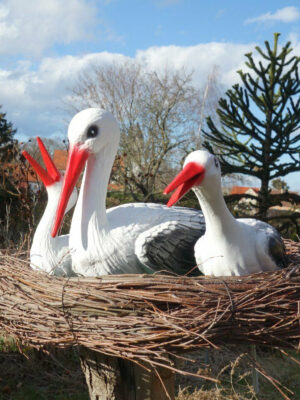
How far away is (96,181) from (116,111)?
11109 millimetres

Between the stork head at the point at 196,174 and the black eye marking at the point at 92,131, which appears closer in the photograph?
the stork head at the point at 196,174

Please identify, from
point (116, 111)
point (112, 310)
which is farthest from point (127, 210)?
point (116, 111)

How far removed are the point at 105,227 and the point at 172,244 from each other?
28cm

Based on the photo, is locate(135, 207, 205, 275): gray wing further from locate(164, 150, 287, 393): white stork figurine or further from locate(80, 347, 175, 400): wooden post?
locate(80, 347, 175, 400): wooden post

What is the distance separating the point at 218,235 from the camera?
159 centimetres

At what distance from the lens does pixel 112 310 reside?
1382 mm

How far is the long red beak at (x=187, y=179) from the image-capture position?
1.50 m

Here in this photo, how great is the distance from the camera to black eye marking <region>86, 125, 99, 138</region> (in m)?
1.75

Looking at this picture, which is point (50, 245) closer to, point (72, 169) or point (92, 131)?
point (72, 169)

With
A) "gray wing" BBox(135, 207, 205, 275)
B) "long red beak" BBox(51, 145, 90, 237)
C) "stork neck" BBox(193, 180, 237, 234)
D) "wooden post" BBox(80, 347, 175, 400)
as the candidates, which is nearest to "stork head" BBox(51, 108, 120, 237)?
"long red beak" BBox(51, 145, 90, 237)

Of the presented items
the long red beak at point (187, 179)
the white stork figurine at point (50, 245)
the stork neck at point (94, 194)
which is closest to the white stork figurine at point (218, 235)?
the long red beak at point (187, 179)

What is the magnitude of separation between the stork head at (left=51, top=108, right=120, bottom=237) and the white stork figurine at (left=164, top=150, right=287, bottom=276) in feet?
1.35

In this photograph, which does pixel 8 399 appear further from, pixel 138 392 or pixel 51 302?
pixel 51 302

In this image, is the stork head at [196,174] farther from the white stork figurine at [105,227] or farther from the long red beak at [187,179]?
the white stork figurine at [105,227]
